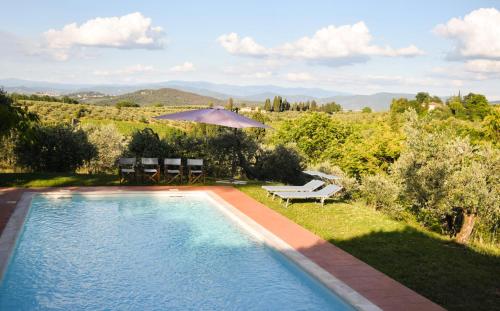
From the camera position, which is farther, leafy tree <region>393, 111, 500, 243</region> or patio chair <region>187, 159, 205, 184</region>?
patio chair <region>187, 159, 205, 184</region>

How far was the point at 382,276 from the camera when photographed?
22.5ft

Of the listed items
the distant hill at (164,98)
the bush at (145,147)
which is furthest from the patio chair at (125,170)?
the distant hill at (164,98)

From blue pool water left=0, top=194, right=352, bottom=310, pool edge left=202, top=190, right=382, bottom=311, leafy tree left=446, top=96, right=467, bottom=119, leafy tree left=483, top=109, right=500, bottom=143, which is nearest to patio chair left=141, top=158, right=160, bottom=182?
blue pool water left=0, top=194, right=352, bottom=310

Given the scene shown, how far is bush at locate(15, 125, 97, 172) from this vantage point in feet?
53.5

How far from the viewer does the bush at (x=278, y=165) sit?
18.5m

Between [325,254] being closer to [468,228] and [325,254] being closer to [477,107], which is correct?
[468,228]

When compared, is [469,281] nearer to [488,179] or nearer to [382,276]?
[382,276]

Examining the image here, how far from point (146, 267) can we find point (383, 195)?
8950 mm

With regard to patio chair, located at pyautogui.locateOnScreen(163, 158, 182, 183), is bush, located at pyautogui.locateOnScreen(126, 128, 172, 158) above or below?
above

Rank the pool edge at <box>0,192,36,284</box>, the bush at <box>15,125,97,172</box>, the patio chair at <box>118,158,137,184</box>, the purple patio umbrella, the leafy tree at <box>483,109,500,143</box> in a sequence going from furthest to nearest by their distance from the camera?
the leafy tree at <box>483,109,500,143</box> < the bush at <box>15,125,97,172</box> < the purple patio umbrella < the patio chair at <box>118,158,137,184</box> < the pool edge at <box>0,192,36,284</box>

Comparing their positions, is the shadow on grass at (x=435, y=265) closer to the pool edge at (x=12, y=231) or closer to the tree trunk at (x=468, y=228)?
the tree trunk at (x=468, y=228)

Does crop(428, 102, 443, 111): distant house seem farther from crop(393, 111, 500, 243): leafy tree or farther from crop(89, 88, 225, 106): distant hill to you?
crop(393, 111, 500, 243): leafy tree

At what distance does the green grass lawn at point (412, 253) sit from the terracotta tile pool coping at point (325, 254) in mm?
225

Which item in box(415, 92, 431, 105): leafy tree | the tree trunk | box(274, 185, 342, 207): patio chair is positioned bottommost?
the tree trunk
